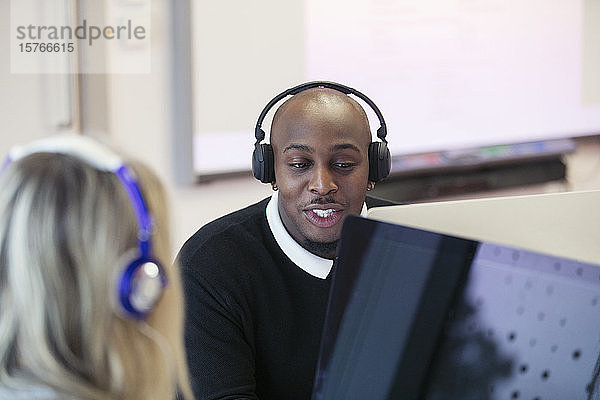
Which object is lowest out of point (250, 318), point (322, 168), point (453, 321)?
point (250, 318)

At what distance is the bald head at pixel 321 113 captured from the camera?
5.12 ft

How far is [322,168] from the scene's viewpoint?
155 centimetres

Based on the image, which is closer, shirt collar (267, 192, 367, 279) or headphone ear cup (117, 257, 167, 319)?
headphone ear cup (117, 257, 167, 319)

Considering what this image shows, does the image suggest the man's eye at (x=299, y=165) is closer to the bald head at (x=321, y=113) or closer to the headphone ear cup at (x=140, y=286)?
the bald head at (x=321, y=113)

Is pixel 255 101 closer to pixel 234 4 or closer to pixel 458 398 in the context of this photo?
pixel 234 4

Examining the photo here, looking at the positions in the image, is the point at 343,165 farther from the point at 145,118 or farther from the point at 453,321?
the point at 145,118

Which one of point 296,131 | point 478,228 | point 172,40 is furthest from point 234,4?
point 478,228

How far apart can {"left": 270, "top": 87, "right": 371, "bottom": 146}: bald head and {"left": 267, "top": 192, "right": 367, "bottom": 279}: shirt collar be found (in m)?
0.15

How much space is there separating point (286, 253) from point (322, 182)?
14cm

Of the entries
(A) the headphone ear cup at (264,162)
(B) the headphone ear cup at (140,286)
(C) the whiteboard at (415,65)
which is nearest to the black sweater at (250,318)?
(A) the headphone ear cup at (264,162)

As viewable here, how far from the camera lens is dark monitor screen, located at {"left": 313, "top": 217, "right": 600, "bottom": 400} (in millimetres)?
854

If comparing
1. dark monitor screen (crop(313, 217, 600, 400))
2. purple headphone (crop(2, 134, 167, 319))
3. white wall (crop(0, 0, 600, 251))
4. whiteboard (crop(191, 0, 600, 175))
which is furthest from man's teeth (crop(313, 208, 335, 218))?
whiteboard (crop(191, 0, 600, 175))

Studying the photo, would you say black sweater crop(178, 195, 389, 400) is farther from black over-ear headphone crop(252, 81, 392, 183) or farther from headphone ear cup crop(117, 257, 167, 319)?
headphone ear cup crop(117, 257, 167, 319)

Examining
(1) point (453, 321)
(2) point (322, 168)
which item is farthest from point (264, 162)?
(1) point (453, 321)
